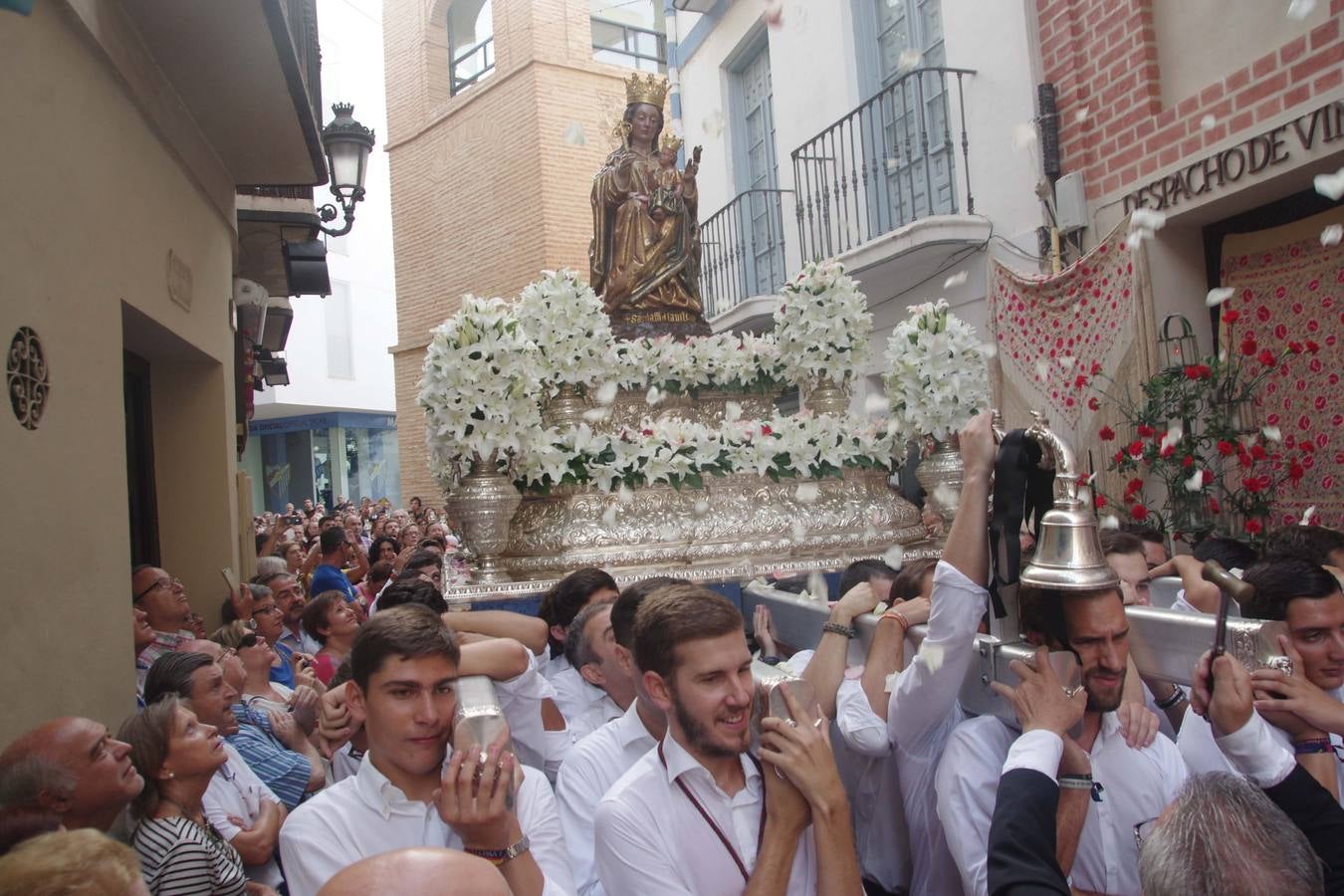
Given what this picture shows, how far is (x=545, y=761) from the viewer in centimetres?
326

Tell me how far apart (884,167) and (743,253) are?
113 inches

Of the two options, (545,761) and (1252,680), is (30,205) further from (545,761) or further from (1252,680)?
(1252,680)

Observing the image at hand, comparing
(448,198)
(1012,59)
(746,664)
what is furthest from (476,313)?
(448,198)

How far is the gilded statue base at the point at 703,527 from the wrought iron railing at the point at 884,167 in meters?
3.47

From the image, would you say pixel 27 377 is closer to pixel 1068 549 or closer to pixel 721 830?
pixel 721 830

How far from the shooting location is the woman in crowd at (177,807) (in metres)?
2.55

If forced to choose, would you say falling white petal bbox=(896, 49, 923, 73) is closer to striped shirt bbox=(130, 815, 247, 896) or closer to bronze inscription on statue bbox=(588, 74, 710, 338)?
bronze inscription on statue bbox=(588, 74, 710, 338)

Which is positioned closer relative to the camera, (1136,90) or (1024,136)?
(1136,90)

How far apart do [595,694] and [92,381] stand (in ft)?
7.08

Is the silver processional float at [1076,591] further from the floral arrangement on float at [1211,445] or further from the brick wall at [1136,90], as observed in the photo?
the brick wall at [1136,90]

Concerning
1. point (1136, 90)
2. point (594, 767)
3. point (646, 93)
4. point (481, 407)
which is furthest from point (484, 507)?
point (1136, 90)

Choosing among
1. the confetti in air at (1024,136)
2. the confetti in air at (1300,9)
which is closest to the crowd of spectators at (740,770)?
the confetti in air at (1300,9)

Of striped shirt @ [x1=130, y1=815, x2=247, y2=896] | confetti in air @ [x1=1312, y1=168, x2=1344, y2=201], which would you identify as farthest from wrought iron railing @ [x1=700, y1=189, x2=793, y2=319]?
striped shirt @ [x1=130, y1=815, x2=247, y2=896]

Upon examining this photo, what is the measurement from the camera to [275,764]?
3514mm
